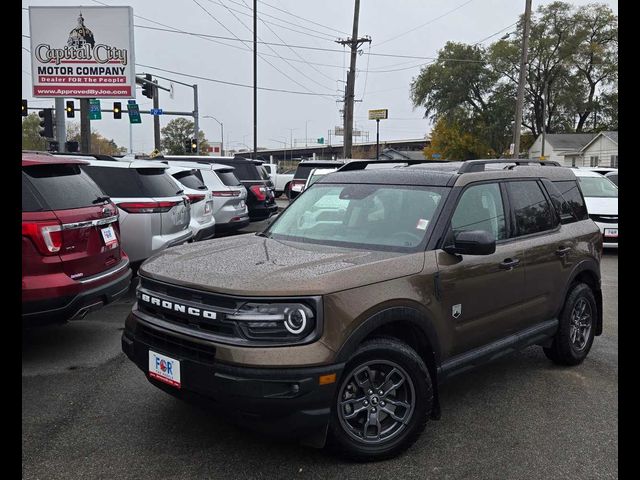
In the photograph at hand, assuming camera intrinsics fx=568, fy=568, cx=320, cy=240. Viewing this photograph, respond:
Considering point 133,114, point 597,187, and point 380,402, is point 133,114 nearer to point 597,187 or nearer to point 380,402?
point 597,187

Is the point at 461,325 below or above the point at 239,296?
below

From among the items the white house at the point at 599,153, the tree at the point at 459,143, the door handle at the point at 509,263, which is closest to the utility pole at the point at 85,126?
the door handle at the point at 509,263

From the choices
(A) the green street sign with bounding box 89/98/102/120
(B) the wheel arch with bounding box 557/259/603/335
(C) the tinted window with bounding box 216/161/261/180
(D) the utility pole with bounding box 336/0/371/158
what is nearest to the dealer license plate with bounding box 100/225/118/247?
(B) the wheel arch with bounding box 557/259/603/335

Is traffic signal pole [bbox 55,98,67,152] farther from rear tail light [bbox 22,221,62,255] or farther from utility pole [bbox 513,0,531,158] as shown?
utility pole [bbox 513,0,531,158]

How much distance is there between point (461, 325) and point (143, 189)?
4.94 metres

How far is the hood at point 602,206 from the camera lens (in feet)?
38.6

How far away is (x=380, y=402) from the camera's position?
3398 mm

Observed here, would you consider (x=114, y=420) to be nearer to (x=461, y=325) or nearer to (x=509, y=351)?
(x=461, y=325)

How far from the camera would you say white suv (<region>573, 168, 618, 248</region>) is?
11.7 metres

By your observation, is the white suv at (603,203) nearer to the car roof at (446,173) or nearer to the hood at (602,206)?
the hood at (602,206)

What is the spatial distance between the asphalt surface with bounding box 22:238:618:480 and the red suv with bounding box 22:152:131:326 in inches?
24.7
